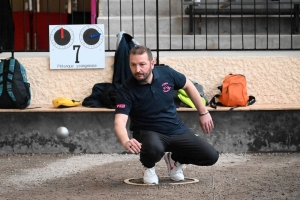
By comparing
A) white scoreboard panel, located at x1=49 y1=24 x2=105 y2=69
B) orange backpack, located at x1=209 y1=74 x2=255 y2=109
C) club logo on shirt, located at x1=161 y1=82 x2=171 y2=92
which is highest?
white scoreboard panel, located at x1=49 y1=24 x2=105 y2=69

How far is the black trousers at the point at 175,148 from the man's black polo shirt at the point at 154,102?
0.23 feet

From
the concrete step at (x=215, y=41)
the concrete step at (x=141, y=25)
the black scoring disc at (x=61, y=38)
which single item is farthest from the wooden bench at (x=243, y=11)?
the black scoring disc at (x=61, y=38)

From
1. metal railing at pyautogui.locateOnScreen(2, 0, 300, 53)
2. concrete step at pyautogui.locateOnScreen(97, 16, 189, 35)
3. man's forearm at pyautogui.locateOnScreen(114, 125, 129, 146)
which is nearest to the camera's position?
man's forearm at pyautogui.locateOnScreen(114, 125, 129, 146)

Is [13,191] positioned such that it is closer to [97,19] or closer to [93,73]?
[93,73]

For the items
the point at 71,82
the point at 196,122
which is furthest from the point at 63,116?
the point at 196,122

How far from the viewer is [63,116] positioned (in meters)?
9.55

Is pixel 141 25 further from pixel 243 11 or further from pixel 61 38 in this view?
pixel 61 38

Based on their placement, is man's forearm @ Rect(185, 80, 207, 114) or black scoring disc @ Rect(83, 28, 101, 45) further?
black scoring disc @ Rect(83, 28, 101, 45)

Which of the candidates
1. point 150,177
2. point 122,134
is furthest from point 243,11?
point 122,134

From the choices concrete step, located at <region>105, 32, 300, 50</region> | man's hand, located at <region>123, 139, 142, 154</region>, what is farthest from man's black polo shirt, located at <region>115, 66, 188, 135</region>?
concrete step, located at <region>105, 32, 300, 50</region>

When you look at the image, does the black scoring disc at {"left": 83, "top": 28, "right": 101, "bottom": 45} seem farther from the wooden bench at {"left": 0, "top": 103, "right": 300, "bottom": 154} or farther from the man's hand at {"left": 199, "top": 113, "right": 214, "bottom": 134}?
the man's hand at {"left": 199, "top": 113, "right": 214, "bottom": 134}

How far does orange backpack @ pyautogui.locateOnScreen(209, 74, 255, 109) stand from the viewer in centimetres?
958

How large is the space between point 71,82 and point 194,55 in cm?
164

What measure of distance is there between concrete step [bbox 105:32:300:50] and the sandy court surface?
2139 millimetres
